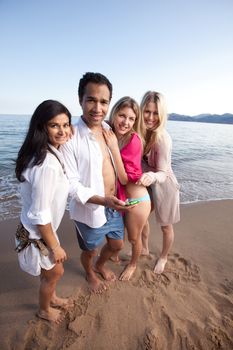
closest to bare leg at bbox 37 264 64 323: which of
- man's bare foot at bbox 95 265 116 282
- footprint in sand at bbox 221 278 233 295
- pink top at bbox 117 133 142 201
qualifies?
man's bare foot at bbox 95 265 116 282

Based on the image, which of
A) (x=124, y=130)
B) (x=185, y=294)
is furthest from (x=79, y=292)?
(x=124, y=130)

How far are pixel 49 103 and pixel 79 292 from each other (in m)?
2.19

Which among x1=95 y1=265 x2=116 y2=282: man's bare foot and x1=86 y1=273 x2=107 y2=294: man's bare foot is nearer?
x1=86 y1=273 x2=107 y2=294: man's bare foot

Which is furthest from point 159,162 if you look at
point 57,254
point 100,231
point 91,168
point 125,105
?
point 57,254

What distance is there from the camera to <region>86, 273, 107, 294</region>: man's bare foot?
2775 millimetres

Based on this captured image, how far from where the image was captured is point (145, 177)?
2.58 m

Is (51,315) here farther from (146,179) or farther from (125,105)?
(125,105)

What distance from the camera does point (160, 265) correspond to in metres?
3.20

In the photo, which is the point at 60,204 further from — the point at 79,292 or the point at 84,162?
the point at 79,292

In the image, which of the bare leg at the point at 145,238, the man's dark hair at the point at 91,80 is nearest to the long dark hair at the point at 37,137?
the man's dark hair at the point at 91,80

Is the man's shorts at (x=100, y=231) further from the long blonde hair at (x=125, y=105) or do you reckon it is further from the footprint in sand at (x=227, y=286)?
the footprint in sand at (x=227, y=286)

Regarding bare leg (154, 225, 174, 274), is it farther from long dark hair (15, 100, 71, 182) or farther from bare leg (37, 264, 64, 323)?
long dark hair (15, 100, 71, 182)

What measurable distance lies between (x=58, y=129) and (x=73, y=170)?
1.41 ft

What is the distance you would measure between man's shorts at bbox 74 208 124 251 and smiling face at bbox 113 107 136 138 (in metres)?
0.91
